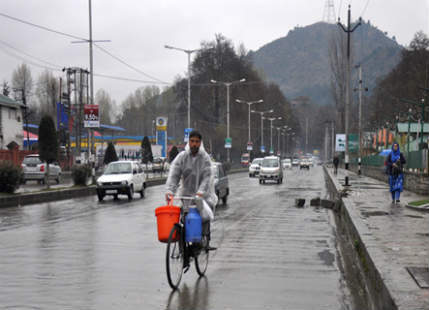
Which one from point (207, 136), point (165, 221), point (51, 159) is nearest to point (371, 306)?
point (165, 221)

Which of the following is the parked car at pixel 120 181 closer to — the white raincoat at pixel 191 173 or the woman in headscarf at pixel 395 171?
Answer: the woman in headscarf at pixel 395 171

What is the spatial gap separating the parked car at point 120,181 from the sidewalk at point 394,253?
1201 cm

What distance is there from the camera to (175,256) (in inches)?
310

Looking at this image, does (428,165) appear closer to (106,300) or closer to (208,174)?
(208,174)

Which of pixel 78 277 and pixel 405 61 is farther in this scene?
pixel 405 61

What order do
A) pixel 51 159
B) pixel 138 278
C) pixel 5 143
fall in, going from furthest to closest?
pixel 5 143, pixel 51 159, pixel 138 278

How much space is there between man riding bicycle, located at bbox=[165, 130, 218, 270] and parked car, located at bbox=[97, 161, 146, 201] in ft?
60.4

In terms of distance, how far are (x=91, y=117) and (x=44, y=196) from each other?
8.59m

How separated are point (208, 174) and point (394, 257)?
2.88m

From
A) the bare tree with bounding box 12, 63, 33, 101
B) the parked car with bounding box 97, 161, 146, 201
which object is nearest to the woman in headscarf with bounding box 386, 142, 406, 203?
the parked car with bounding box 97, 161, 146, 201

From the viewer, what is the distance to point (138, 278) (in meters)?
8.37

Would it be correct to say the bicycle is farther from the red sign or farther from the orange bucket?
the red sign

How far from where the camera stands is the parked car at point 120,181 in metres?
26.5

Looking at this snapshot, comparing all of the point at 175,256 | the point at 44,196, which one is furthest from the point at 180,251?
the point at 44,196
